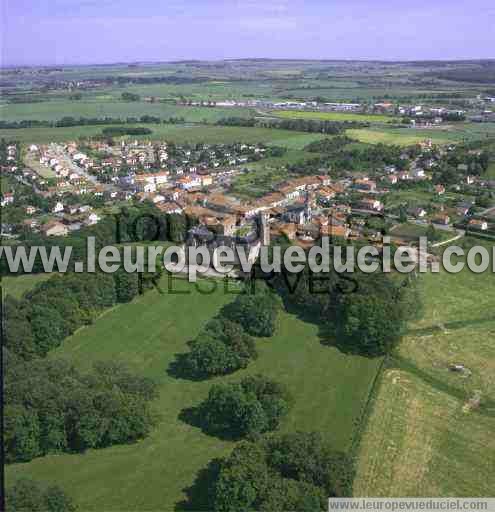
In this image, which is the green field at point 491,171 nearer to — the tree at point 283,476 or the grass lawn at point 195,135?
the grass lawn at point 195,135

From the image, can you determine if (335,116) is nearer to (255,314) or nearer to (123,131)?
(123,131)

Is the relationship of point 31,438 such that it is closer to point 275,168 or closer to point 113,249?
point 113,249

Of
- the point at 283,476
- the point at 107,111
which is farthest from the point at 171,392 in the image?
the point at 107,111

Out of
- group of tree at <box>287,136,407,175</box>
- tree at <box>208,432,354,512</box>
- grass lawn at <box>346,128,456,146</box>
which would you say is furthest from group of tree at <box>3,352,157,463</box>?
grass lawn at <box>346,128,456,146</box>

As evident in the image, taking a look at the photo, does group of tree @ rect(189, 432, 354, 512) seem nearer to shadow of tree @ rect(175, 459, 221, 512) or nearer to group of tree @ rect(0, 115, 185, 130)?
shadow of tree @ rect(175, 459, 221, 512)

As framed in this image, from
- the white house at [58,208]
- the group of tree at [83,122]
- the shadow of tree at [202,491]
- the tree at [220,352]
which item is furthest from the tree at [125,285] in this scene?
the group of tree at [83,122]

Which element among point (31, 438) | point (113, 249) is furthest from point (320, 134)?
point (31, 438)
